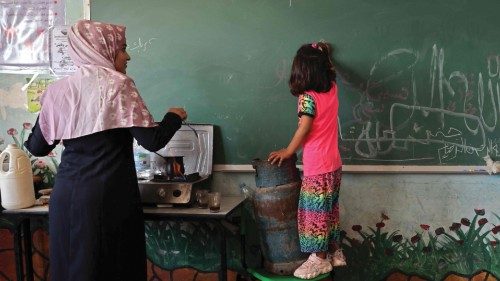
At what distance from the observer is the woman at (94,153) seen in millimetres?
2018

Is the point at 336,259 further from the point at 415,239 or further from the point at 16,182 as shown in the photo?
the point at 16,182

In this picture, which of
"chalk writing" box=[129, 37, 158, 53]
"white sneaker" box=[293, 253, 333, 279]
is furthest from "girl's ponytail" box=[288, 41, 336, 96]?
"chalk writing" box=[129, 37, 158, 53]

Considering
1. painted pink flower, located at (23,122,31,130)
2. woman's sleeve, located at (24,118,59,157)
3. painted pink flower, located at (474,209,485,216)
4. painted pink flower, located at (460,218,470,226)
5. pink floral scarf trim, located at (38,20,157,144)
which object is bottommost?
painted pink flower, located at (460,218,470,226)

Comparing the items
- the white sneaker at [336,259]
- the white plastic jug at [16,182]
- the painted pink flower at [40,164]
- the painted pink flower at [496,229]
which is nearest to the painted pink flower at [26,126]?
the painted pink flower at [40,164]

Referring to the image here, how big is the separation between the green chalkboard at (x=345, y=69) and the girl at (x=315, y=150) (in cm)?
38

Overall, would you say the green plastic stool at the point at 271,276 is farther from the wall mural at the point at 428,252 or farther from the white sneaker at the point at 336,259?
the wall mural at the point at 428,252

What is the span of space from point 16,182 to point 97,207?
2.80 feet

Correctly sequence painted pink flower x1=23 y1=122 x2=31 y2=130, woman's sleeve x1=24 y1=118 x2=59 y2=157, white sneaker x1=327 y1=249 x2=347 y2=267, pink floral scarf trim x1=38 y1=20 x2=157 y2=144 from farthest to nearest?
painted pink flower x1=23 y1=122 x2=31 y2=130 < white sneaker x1=327 y1=249 x2=347 y2=267 < woman's sleeve x1=24 y1=118 x2=59 y2=157 < pink floral scarf trim x1=38 y1=20 x2=157 y2=144

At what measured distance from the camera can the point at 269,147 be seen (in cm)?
286

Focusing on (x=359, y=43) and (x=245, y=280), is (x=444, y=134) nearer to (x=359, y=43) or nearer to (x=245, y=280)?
(x=359, y=43)

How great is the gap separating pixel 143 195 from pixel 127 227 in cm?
45

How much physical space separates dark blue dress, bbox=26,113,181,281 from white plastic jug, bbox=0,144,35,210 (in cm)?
60

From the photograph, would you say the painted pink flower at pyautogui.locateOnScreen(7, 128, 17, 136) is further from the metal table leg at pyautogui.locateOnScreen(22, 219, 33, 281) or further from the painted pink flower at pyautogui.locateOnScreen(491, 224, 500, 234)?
the painted pink flower at pyautogui.locateOnScreen(491, 224, 500, 234)

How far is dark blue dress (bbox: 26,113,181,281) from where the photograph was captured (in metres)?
2.04
